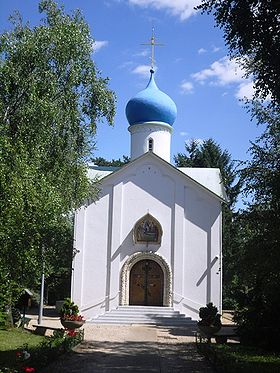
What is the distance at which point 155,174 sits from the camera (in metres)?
26.8

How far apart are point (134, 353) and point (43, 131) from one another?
736 centimetres

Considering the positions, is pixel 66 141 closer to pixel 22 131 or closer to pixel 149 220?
pixel 22 131

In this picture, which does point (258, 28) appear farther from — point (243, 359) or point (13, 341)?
point (13, 341)

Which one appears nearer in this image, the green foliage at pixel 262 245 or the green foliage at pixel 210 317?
the green foliage at pixel 262 245

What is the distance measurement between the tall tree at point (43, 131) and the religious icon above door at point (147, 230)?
25.9 ft

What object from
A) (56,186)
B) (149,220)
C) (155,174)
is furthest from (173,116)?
(56,186)

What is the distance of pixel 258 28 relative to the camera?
9.86m

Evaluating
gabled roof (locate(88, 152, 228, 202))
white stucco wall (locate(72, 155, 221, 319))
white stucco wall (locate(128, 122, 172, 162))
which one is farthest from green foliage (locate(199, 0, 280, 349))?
white stucco wall (locate(128, 122, 172, 162))

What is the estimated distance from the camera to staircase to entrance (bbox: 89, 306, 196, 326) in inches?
930

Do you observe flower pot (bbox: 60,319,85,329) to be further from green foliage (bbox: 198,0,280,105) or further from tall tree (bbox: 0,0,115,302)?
green foliage (bbox: 198,0,280,105)

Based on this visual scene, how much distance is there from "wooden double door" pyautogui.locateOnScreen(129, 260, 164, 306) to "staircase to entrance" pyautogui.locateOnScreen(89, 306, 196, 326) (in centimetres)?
96

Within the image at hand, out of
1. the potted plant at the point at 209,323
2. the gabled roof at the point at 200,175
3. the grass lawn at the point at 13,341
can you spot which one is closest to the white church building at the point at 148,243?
the gabled roof at the point at 200,175

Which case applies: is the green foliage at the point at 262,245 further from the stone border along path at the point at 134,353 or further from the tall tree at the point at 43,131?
the tall tree at the point at 43,131

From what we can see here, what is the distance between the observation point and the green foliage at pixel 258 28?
9.74 meters
